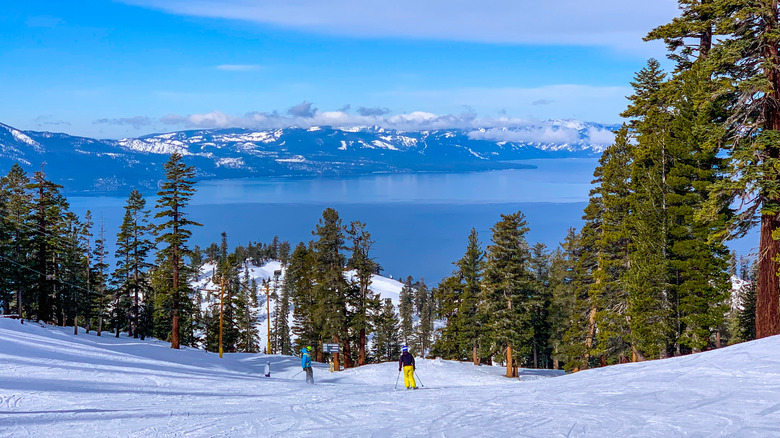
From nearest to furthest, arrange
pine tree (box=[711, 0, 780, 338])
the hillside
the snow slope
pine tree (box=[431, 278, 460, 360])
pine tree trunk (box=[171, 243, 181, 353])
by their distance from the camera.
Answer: the snow slope < pine tree (box=[711, 0, 780, 338]) < pine tree trunk (box=[171, 243, 181, 353]) < pine tree (box=[431, 278, 460, 360]) < the hillside

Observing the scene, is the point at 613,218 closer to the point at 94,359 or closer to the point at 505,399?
the point at 505,399

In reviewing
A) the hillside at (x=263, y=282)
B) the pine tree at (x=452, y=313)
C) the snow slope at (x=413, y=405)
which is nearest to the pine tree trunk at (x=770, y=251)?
the snow slope at (x=413, y=405)

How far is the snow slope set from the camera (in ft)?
33.3

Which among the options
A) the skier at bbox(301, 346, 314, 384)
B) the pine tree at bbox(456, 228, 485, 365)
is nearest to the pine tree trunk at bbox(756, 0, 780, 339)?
the skier at bbox(301, 346, 314, 384)

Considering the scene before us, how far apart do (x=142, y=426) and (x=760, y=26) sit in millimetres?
21806

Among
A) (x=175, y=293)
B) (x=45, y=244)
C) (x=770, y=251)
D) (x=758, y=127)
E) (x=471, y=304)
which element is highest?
(x=758, y=127)

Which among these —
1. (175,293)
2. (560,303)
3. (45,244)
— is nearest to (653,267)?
(560,303)

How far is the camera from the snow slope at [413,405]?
33.3ft

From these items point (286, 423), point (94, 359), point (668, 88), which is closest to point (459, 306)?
point (668, 88)

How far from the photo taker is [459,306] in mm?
48500

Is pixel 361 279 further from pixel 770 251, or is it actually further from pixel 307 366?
pixel 770 251

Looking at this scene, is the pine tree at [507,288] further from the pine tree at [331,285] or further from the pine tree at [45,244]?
the pine tree at [45,244]

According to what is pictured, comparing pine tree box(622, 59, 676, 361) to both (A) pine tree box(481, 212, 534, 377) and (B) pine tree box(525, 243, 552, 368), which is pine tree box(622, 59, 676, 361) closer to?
(A) pine tree box(481, 212, 534, 377)

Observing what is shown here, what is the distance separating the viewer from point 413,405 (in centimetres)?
1358
